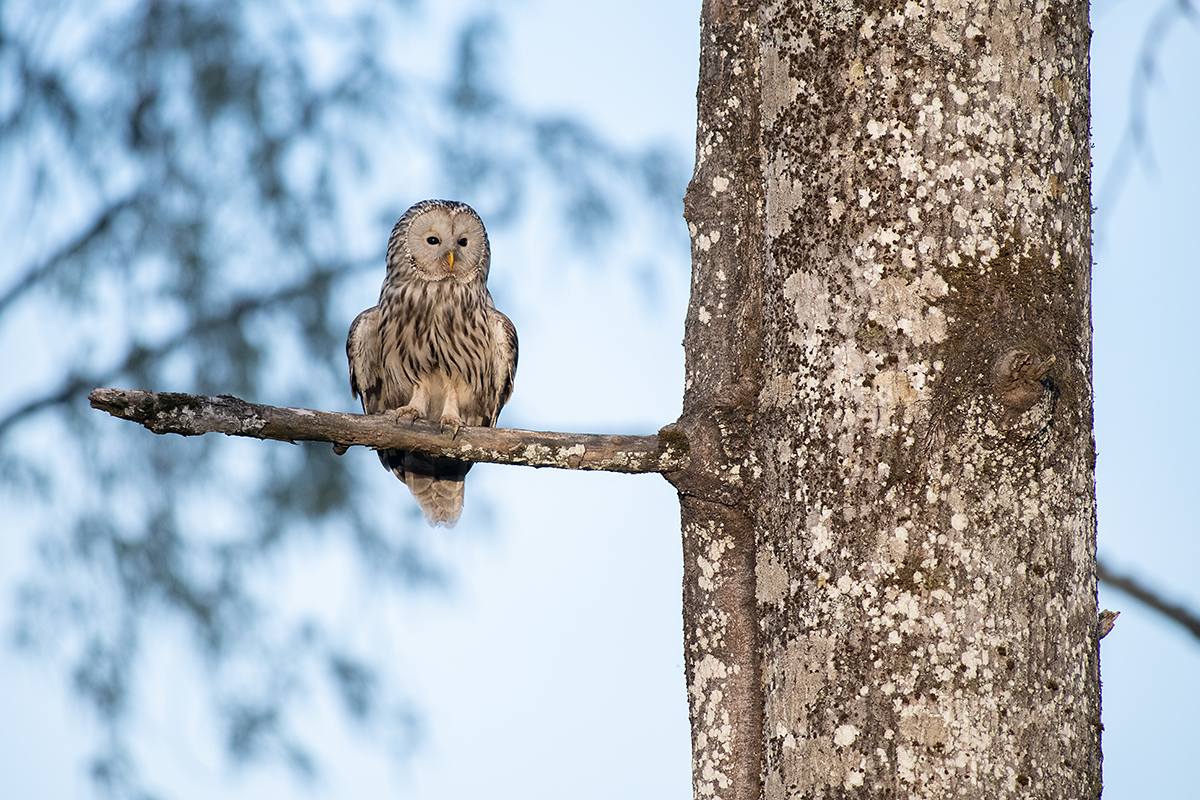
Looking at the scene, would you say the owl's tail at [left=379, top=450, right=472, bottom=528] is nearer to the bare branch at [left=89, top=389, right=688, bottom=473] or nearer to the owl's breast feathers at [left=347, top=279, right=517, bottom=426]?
the owl's breast feathers at [left=347, top=279, right=517, bottom=426]

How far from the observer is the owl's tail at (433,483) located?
11.9 ft

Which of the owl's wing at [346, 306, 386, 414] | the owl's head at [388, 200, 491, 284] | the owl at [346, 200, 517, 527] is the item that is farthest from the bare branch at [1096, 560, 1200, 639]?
the owl's wing at [346, 306, 386, 414]

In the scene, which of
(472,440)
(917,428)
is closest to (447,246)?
(472,440)

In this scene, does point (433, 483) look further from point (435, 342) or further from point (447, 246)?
point (447, 246)

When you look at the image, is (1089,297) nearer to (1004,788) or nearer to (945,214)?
(945,214)

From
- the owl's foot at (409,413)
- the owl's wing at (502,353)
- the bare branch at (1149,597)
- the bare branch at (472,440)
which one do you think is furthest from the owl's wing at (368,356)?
the bare branch at (1149,597)

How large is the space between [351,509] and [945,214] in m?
6.01

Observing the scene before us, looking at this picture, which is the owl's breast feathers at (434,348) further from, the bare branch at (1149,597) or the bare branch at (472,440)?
the bare branch at (1149,597)

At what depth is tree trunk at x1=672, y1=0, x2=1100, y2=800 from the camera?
64.0 inches

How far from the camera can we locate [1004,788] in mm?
1586

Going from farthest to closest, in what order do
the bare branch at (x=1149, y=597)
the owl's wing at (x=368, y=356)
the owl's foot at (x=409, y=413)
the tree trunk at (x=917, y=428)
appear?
the owl's wing at (x=368, y=356), the owl's foot at (x=409, y=413), the bare branch at (x=1149, y=597), the tree trunk at (x=917, y=428)

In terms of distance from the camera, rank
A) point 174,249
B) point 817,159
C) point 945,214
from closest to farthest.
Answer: point 945,214 < point 817,159 < point 174,249

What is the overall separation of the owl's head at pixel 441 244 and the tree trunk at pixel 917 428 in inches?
69.2

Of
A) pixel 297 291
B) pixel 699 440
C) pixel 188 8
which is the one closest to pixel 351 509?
pixel 297 291
